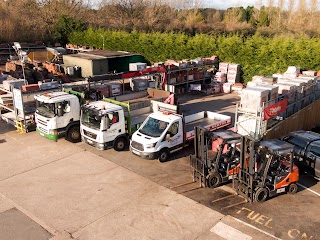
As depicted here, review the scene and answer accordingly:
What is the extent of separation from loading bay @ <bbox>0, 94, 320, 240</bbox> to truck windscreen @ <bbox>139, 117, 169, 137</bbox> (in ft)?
4.51

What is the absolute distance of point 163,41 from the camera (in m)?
34.6

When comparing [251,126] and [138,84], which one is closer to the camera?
[251,126]

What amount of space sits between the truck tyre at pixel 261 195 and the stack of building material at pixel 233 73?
716 inches

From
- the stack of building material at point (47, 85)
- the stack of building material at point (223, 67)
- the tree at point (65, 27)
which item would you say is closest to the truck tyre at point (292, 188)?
the stack of building material at point (47, 85)

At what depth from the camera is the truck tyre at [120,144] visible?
15.4m

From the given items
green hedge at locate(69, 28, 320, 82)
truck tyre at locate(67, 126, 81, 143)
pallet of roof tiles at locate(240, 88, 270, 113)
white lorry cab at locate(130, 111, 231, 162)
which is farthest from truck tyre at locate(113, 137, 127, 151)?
green hedge at locate(69, 28, 320, 82)

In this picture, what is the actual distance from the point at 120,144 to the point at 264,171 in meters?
7.15

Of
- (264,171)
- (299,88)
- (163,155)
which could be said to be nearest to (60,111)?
(163,155)

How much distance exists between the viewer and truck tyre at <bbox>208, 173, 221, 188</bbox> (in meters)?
12.0

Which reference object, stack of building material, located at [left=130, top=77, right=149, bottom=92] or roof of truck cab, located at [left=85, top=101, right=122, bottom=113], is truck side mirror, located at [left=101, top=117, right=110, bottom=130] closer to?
roof of truck cab, located at [left=85, top=101, right=122, bottom=113]

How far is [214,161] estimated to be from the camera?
12375 mm

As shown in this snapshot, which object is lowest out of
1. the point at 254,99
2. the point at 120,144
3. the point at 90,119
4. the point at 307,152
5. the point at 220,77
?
the point at 120,144

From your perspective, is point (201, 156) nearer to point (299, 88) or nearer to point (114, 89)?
point (299, 88)

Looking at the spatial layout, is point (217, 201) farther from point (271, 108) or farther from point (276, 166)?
point (271, 108)
